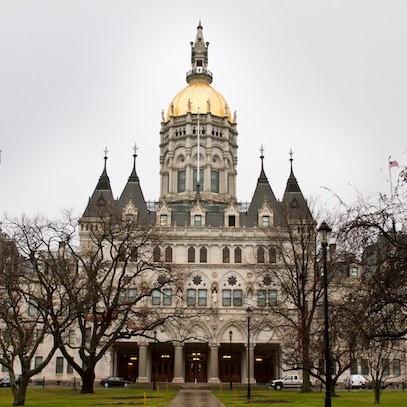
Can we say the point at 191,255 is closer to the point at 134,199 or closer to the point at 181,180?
the point at 134,199

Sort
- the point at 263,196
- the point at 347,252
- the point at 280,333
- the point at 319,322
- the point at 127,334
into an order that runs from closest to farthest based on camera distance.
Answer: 1. the point at 347,252
2. the point at 127,334
3. the point at 319,322
4. the point at 280,333
5. the point at 263,196

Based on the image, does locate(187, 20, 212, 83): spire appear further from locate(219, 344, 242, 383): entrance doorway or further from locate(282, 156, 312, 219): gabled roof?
locate(219, 344, 242, 383): entrance doorway

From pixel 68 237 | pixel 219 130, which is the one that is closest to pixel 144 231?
pixel 68 237

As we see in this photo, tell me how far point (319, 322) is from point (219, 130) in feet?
137

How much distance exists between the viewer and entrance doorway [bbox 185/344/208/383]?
85688 millimetres

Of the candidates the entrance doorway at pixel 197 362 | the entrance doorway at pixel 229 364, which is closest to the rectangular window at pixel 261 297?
the entrance doorway at pixel 229 364

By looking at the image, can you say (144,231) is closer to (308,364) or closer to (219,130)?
(308,364)

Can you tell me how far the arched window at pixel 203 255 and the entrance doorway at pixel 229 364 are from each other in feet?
40.7

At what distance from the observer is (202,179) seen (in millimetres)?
98000

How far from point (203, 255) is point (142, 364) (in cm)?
1573

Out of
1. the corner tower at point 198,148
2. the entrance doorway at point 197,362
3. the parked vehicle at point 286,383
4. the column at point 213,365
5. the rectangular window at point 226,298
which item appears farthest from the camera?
the corner tower at point 198,148

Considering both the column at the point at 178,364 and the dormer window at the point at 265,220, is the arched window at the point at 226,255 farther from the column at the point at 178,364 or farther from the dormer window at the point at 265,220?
the column at the point at 178,364

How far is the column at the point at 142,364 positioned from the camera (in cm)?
8094

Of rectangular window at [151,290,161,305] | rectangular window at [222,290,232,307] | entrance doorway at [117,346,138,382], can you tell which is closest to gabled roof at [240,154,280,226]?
rectangular window at [222,290,232,307]
